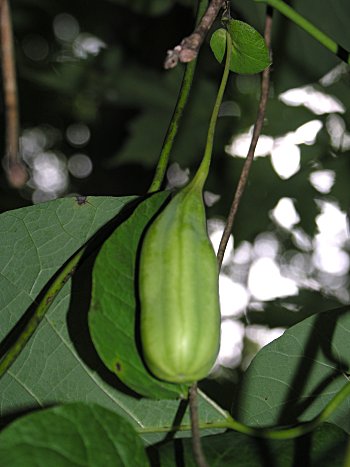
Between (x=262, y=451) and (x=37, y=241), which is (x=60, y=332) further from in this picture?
(x=262, y=451)

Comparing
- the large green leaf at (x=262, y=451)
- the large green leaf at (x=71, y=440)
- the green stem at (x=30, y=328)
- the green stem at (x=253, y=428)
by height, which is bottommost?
the large green leaf at (x=262, y=451)

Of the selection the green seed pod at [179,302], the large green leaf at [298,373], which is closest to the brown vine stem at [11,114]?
the green seed pod at [179,302]

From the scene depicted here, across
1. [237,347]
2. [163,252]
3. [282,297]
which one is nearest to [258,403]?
[163,252]

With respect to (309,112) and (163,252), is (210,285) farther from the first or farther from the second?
(309,112)

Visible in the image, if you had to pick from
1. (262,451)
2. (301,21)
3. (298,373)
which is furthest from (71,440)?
(301,21)

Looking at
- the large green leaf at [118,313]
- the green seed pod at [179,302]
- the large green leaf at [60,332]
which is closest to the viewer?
the green seed pod at [179,302]

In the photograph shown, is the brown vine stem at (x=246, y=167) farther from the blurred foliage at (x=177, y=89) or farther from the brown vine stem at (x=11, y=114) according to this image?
the blurred foliage at (x=177, y=89)
